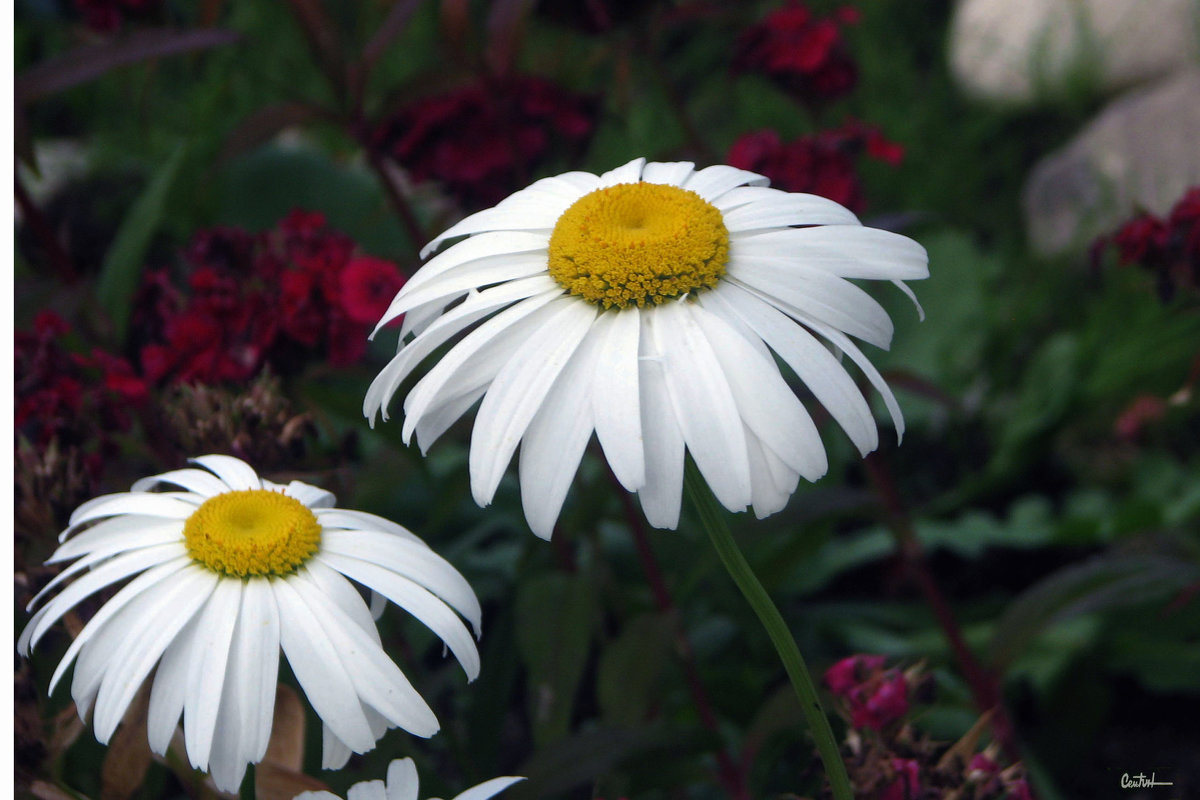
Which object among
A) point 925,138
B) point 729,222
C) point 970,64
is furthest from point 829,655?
point 970,64

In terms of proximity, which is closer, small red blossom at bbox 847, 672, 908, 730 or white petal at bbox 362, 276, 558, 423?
white petal at bbox 362, 276, 558, 423

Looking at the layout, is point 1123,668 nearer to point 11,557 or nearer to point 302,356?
point 302,356

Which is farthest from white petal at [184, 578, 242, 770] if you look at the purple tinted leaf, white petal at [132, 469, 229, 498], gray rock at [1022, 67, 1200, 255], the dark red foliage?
gray rock at [1022, 67, 1200, 255]

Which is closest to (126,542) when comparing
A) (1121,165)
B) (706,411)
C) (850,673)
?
(706,411)

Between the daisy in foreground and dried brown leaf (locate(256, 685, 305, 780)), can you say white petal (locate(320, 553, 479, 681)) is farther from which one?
dried brown leaf (locate(256, 685, 305, 780))

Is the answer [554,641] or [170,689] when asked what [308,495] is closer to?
[170,689]

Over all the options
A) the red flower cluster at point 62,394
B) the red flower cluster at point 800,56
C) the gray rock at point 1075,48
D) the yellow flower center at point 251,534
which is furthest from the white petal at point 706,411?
the gray rock at point 1075,48
